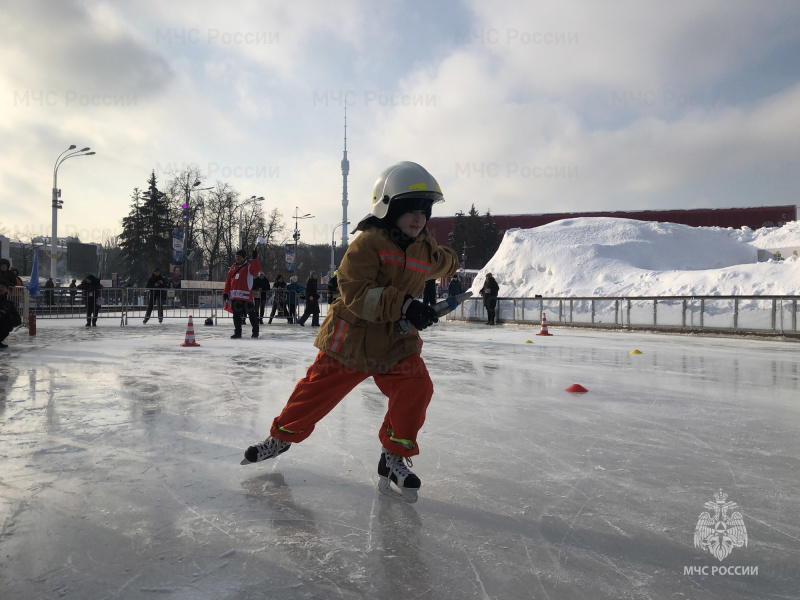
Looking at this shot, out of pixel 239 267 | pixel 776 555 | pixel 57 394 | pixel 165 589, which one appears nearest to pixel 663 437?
pixel 776 555

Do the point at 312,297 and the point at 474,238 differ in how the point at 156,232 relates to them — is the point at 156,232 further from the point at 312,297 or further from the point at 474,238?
the point at 312,297

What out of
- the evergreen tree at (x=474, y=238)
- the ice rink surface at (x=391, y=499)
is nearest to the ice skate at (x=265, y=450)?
the ice rink surface at (x=391, y=499)

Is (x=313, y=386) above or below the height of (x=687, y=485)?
above

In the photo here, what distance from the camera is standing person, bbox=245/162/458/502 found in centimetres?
254

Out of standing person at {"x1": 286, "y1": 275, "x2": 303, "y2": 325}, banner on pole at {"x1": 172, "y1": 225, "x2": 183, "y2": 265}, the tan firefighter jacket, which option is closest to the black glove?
the tan firefighter jacket

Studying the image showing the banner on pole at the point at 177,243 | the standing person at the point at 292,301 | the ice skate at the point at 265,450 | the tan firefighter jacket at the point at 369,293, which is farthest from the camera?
the banner on pole at the point at 177,243

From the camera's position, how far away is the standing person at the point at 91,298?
573 inches

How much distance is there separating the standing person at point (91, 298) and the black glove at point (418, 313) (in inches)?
567

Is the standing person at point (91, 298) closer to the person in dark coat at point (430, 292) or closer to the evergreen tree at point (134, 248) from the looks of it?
the person in dark coat at point (430, 292)

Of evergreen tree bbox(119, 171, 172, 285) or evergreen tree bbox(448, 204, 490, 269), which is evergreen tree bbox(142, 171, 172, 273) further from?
evergreen tree bbox(448, 204, 490, 269)

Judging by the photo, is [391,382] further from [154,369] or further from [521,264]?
[521,264]

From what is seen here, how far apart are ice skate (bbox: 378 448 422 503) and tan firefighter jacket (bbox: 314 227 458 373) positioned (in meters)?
0.45

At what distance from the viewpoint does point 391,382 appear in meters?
2.69

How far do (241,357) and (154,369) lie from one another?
1496 mm
